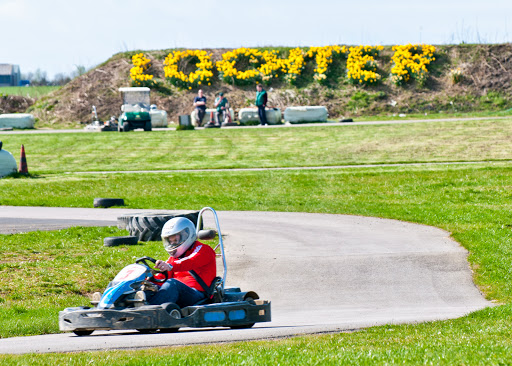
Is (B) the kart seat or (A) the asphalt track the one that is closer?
(A) the asphalt track

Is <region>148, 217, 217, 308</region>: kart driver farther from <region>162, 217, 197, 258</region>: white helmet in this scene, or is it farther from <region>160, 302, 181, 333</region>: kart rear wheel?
<region>160, 302, 181, 333</region>: kart rear wheel

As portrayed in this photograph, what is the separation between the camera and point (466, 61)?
51.9 meters

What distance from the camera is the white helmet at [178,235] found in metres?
9.16

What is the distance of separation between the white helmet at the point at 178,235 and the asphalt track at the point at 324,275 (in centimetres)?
93

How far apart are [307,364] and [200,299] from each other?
303cm

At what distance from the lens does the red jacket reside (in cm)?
926

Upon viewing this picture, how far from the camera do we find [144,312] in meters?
8.46

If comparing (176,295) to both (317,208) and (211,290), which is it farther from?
(317,208)

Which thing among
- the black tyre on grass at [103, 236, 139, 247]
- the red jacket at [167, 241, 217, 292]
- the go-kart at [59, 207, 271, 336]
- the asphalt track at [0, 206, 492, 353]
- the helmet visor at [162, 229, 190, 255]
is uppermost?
the helmet visor at [162, 229, 190, 255]

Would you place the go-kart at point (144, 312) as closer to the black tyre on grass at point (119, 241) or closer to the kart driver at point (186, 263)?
the kart driver at point (186, 263)

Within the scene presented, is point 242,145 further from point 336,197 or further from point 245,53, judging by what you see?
point 245,53

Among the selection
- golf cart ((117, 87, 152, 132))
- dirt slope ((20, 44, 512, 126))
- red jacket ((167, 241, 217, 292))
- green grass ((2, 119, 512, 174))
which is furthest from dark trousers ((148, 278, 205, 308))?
dirt slope ((20, 44, 512, 126))

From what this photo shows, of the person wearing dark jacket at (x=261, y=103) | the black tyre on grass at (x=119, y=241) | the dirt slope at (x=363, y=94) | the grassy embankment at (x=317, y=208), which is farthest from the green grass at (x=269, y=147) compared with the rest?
the black tyre on grass at (x=119, y=241)

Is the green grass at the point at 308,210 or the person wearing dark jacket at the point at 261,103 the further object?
the person wearing dark jacket at the point at 261,103
